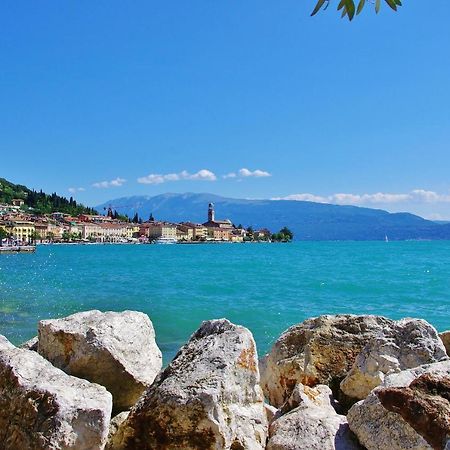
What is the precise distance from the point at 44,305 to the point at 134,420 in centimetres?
2363

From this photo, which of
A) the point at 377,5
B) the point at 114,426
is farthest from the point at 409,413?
the point at 377,5

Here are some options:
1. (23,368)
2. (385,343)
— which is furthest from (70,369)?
(385,343)

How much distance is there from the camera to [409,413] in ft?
15.7

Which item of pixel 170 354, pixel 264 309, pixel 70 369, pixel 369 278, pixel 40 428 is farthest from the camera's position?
pixel 369 278

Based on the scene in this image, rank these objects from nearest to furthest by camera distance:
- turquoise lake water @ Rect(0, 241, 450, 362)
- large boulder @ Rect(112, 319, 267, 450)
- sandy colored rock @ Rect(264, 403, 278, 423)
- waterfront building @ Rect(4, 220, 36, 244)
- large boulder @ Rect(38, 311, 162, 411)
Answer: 1. large boulder @ Rect(112, 319, 267, 450)
2. large boulder @ Rect(38, 311, 162, 411)
3. sandy colored rock @ Rect(264, 403, 278, 423)
4. turquoise lake water @ Rect(0, 241, 450, 362)
5. waterfront building @ Rect(4, 220, 36, 244)

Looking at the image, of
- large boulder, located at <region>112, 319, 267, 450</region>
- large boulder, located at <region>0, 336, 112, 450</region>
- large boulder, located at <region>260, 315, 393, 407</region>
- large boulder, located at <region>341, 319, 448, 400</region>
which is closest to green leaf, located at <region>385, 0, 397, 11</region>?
large boulder, located at <region>112, 319, 267, 450</region>

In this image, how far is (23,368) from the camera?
5395mm

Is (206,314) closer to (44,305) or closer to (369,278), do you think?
(44,305)

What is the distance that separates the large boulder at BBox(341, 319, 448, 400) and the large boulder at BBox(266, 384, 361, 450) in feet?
2.31

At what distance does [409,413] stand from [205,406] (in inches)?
65.7

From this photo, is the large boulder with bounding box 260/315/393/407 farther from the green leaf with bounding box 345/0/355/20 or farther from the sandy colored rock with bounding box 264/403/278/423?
the green leaf with bounding box 345/0/355/20

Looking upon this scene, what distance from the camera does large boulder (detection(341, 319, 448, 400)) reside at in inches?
248

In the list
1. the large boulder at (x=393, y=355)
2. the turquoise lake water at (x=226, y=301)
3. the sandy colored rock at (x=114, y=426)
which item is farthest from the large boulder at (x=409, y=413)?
the turquoise lake water at (x=226, y=301)

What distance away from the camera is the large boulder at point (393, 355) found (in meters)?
6.29
